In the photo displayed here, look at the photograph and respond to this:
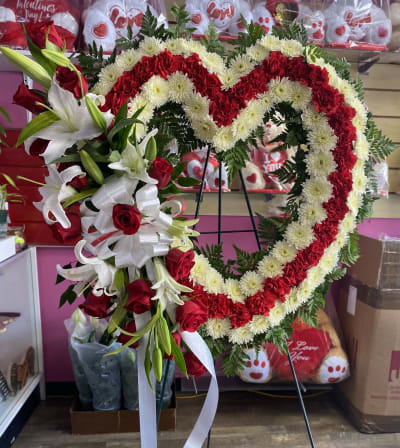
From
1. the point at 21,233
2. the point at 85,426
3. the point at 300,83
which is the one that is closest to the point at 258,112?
the point at 300,83

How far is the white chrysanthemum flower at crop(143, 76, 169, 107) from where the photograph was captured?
0.86m

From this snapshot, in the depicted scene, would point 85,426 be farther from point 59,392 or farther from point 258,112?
point 258,112

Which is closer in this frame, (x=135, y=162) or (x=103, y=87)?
(x=135, y=162)

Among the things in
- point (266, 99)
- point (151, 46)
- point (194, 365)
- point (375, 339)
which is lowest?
point (375, 339)

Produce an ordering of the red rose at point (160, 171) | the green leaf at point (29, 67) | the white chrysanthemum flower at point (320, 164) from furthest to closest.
→ the white chrysanthemum flower at point (320, 164) < the red rose at point (160, 171) < the green leaf at point (29, 67)

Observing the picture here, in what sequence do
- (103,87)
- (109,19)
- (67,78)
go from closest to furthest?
(67,78), (103,87), (109,19)

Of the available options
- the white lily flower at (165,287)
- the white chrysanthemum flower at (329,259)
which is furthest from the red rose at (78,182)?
the white chrysanthemum flower at (329,259)

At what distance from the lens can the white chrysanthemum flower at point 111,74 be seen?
855 millimetres

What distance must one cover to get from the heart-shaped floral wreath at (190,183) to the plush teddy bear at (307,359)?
0.87 meters

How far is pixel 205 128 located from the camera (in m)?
0.93

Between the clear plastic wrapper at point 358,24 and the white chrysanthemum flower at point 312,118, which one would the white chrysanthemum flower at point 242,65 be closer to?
the white chrysanthemum flower at point 312,118

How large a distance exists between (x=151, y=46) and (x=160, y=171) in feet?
1.19

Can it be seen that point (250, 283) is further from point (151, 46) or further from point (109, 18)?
point (109, 18)

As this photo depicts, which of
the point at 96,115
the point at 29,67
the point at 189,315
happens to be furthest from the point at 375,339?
the point at 29,67
